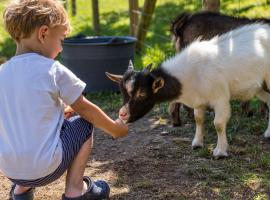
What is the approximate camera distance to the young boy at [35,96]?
3.10m

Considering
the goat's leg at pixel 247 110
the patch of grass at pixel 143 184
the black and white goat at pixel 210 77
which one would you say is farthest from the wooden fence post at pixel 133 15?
the patch of grass at pixel 143 184

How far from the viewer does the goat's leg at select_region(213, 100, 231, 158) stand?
458cm

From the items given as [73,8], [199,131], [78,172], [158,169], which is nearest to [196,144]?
[199,131]

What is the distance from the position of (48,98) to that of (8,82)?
0.79 ft

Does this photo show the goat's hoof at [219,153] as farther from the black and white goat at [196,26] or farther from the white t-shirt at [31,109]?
the white t-shirt at [31,109]

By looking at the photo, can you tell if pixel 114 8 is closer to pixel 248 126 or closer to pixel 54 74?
pixel 248 126

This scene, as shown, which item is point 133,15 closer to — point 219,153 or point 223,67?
point 223,67

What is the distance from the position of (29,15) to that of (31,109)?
514mm

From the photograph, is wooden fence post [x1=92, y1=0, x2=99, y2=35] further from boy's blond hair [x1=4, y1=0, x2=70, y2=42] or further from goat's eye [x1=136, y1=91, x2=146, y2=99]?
boy's blond hair [x1=4, y1=0, x2=70, y2=42]

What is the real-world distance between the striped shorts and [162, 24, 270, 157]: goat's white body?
1400 millimetres

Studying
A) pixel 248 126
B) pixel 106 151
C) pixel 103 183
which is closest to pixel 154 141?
pixel 106 151

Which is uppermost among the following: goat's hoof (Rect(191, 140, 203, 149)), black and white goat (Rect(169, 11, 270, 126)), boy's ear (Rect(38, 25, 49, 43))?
boy's ear (Rect(38, 25, 49, 43))

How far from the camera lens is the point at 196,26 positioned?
18.1 feet

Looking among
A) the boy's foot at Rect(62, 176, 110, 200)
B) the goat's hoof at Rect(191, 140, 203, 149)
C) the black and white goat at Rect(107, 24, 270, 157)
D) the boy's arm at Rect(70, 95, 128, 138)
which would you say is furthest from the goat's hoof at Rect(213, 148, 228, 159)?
the boy's arm at Rect(70, 95, 128, 138)
